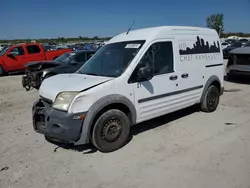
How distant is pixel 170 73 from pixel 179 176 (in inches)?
82.7

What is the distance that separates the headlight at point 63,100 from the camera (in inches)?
147

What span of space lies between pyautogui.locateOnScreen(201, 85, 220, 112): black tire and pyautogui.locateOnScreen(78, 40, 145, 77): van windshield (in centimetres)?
235

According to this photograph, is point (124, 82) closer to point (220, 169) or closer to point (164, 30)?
point (164, 30)

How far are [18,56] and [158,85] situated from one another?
12505 millimetres

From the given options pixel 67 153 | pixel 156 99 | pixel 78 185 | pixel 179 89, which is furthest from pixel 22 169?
pixel 179 89

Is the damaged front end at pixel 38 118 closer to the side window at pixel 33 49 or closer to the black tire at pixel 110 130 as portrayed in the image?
the black tire at pixel 110 130

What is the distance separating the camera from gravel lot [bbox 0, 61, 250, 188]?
326 centimetres

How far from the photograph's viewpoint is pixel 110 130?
412cm

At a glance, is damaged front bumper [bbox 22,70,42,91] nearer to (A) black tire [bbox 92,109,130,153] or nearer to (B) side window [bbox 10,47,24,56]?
(B) side window [bbox 10,47,24,56]

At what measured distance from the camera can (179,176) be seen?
10.9 ft

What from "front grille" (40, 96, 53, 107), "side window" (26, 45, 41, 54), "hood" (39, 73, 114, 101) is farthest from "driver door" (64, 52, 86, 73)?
"side window" (26, 45, 41, 54)

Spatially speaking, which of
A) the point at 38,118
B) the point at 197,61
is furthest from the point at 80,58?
the point at 38,118

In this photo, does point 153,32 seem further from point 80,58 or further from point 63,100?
point 80,58

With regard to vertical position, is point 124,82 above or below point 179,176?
above
